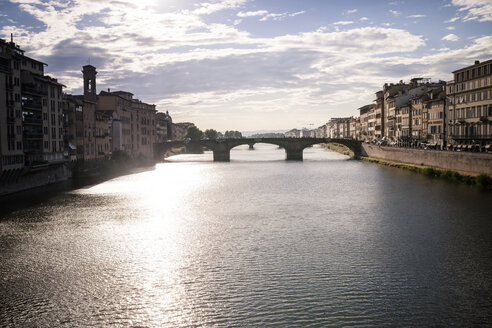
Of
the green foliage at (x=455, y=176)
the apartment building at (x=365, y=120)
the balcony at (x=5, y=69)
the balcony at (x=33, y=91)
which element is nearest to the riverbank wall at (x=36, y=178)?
the balcony at (x=33, y=91)

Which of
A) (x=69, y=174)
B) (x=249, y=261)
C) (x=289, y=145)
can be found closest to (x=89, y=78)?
(x=69, y=174)

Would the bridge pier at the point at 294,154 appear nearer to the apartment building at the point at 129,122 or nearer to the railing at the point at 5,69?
the apartment building at the point at 129,122

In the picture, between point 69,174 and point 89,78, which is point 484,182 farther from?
point 89,78

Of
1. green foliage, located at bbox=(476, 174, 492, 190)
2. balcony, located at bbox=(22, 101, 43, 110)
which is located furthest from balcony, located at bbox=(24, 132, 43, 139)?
green foliage, located at bbox=(476, 174, 492, 190)

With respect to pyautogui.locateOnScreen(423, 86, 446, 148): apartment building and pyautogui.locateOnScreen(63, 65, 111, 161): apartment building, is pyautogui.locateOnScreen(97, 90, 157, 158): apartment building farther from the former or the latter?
pyautogui.locateOnScreen(423, 86, 446, 148): apartment building

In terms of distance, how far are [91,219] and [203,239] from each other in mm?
12812

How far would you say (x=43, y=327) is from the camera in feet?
62.6

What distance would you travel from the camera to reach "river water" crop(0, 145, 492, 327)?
66.4 feet

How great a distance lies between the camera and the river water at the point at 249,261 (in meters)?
20.2

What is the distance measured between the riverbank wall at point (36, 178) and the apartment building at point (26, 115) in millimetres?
834

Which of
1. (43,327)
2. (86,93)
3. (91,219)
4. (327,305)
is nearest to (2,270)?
(43,327)

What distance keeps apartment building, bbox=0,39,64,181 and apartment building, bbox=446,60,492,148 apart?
59552 mm

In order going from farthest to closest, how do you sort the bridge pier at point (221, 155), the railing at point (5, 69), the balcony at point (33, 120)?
the bridge pier at point (221, 155), the balcony at point (33, 120), the railing at point (5, 69)

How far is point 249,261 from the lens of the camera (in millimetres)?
27391
